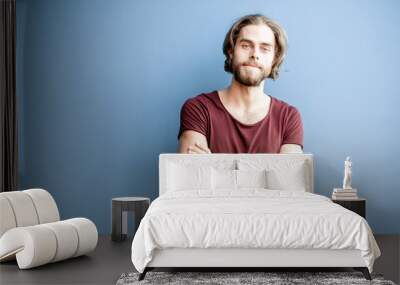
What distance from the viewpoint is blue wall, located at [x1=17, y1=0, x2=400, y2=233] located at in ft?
22.8

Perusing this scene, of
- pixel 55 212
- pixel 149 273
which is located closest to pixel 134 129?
pixel 55 212

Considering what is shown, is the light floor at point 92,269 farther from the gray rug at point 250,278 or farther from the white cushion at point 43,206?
the white cushion at point 43,206

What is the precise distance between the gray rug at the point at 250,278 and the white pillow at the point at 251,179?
55.4 inches

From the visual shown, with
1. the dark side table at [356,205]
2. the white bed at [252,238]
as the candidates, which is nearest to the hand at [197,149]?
the dark side table at [356,205]

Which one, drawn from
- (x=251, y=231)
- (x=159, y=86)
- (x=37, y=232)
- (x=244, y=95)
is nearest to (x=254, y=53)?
(x=244, y=95)

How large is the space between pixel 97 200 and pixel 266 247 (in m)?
2.94

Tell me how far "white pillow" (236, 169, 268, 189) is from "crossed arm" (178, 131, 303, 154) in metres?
0.73

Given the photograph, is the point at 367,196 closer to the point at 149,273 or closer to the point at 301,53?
the point at 301,53

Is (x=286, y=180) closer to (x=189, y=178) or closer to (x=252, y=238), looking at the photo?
(x=189, y=178)

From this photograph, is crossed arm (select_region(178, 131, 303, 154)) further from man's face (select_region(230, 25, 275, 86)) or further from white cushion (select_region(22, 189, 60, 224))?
white cushion (select_region(22, 189, 60, 224))

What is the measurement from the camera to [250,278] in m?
A: 4.59

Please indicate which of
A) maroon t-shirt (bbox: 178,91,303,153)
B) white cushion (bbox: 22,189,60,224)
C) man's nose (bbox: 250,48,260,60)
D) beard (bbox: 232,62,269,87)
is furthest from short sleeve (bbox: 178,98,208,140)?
white cushion (bbox: 22,189,60,224)

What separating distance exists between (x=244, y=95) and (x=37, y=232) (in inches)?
111

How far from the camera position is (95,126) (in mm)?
7008
